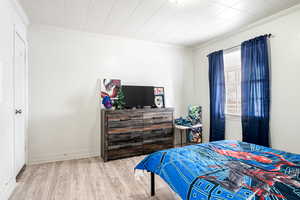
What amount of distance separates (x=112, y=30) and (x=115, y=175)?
275cm

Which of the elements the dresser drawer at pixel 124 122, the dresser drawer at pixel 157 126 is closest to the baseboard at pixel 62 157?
the dresser drawer at pixel 124 122

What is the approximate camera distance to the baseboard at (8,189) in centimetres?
190

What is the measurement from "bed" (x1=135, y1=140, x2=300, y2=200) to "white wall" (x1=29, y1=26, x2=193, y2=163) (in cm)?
199

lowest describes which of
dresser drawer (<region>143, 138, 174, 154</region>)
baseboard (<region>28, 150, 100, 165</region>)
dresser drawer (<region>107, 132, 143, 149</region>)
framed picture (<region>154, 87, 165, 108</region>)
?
baseboard (<region>28, 150, 100, 165</region>)

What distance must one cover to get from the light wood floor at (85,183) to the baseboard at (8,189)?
0.06 metres

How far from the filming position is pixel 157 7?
8.35 ft

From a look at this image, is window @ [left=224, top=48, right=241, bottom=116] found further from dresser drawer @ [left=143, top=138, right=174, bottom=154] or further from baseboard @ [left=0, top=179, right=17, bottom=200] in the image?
baseboard @ [left=0, top=179, right=17, bottom=200]

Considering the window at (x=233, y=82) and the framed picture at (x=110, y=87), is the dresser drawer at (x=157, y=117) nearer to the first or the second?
the framed picture at (x=110, y=87)

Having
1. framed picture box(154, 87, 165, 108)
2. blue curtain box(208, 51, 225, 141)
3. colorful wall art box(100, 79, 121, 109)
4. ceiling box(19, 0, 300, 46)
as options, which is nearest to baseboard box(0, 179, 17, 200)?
colorful wall art box(100, 79, 121, 109)

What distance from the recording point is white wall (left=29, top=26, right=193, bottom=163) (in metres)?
3.13

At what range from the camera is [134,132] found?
136 inches

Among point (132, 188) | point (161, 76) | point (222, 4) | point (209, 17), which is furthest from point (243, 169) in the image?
point (161, 76)

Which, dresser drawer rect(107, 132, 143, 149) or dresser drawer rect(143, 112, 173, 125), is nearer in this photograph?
dresser drawer rect(107, 132, 143, 149)

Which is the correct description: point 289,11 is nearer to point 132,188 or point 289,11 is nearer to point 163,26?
point 163,26
